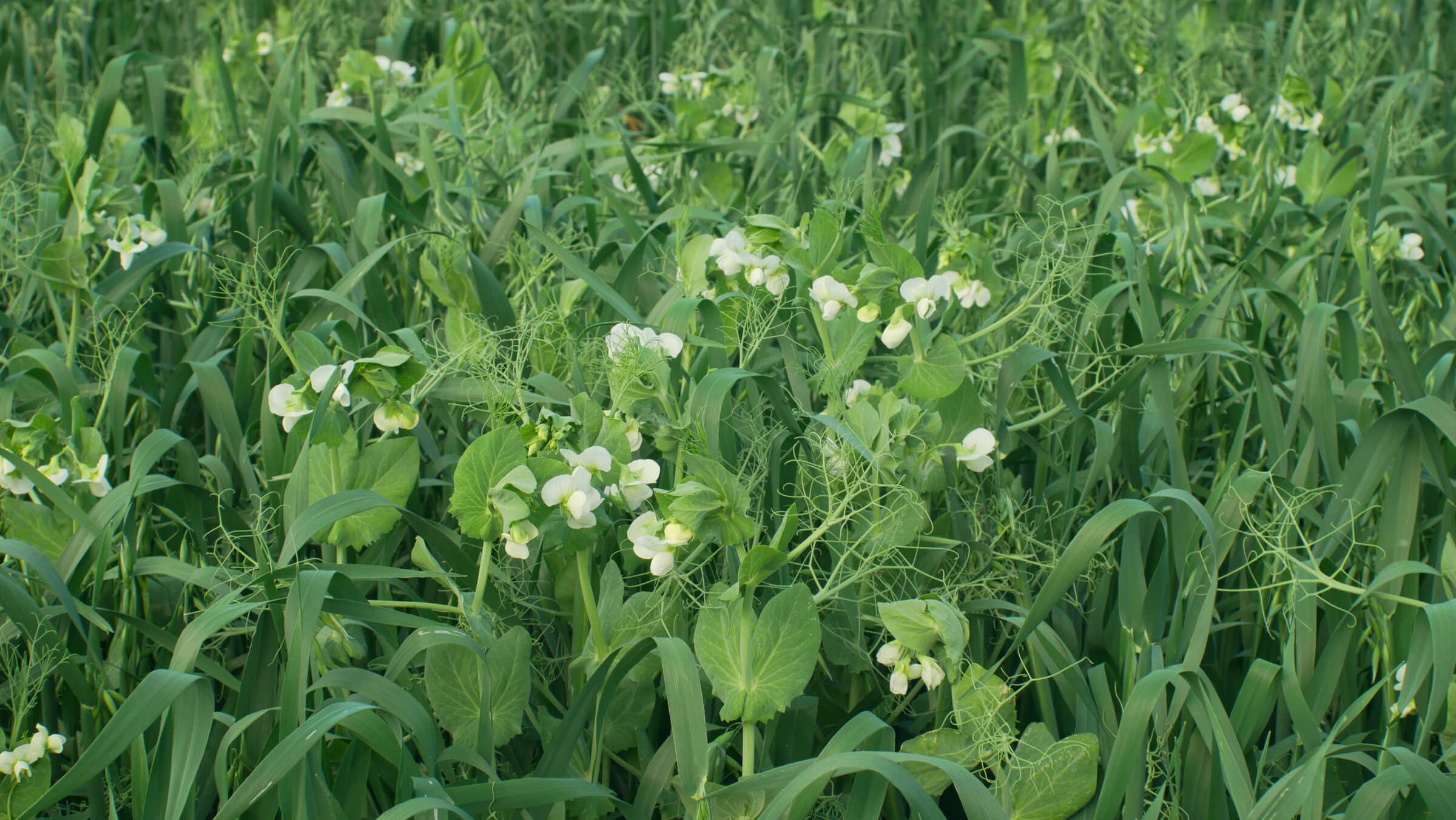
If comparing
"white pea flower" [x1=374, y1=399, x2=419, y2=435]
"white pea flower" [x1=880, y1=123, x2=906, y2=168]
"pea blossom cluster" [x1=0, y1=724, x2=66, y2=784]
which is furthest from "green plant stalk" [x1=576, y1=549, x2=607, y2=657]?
"white pea flower" [x1=880, y1=123, x2=906, y2=168]

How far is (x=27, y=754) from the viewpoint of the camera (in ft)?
3.67

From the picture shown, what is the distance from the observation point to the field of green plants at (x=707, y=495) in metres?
1.08

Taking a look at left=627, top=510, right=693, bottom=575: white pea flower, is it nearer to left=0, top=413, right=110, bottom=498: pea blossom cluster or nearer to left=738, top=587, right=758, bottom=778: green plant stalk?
left=738, top=587, right=758, bottom=778: green plant stalk

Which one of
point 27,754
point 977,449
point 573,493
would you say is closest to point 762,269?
point 977,449

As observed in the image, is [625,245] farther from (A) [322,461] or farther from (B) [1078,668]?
(B) [1078,668]

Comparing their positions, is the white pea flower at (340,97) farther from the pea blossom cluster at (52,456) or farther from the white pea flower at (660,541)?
the white pea flower at (660,541)

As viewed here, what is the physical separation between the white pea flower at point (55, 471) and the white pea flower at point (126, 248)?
1.53 ft

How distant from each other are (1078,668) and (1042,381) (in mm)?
558

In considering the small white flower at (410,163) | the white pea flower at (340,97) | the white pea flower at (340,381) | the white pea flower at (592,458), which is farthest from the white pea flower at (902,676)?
the white pea flower at (340,97)

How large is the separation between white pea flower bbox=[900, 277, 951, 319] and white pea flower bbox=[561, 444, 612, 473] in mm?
396

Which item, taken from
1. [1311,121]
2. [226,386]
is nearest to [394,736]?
[226,386]

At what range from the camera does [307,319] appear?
1610mm

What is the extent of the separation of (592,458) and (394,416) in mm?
245

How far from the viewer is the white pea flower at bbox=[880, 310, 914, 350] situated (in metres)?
1.25
